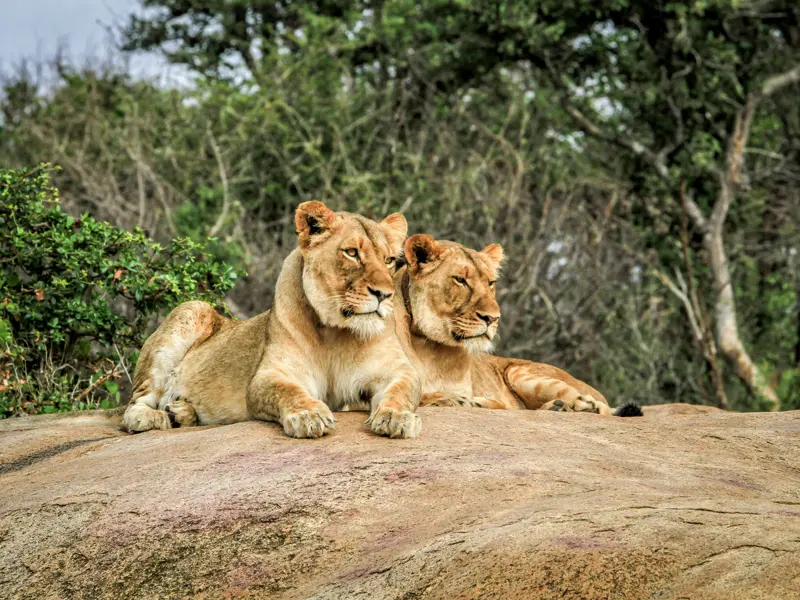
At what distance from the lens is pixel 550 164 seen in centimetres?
1627

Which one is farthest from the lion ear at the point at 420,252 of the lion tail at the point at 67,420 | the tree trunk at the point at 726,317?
the tree trunk at the point at 726,317

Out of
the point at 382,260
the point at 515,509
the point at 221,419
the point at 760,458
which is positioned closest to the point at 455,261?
the point at 382,260

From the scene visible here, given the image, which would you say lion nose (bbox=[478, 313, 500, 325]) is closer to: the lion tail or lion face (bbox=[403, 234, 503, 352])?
lion face (bbox=[403, 234, 503, 352])

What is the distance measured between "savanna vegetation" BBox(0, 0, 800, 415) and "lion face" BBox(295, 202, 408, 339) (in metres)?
7.52

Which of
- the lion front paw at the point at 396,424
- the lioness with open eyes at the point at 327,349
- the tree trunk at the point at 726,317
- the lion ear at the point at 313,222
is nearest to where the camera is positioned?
the lion front paw at the point at 396,424

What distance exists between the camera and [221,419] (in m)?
5.93

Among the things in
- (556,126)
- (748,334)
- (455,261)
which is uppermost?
(556,126)

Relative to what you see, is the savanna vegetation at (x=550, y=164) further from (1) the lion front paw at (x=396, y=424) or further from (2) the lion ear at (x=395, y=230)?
(1) the lion front paw at (x=396, y=424)

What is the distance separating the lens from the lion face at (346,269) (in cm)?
507

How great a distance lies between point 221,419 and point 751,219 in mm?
11532

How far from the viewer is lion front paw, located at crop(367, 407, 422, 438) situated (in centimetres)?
462

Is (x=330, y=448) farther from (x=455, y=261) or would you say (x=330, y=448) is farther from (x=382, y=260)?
(x=455, y=261)

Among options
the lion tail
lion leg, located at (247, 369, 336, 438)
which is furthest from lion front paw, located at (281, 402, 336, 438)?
the lion tail

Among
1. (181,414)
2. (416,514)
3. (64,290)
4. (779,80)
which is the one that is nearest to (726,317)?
(779,80)
